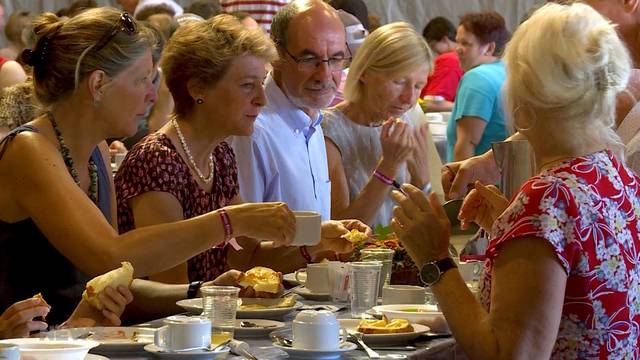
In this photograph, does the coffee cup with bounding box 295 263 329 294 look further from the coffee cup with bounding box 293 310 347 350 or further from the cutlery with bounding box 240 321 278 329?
the coffee cup with bounding box 293 310 347 350

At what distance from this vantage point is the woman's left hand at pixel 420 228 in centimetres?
254

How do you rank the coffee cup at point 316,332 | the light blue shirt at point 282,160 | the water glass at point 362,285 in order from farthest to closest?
the light blue shirt at point 282,160
the water glass at point 362,285
the coffee cup at point 316,332

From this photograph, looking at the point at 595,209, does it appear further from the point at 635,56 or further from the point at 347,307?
the point at 635,56

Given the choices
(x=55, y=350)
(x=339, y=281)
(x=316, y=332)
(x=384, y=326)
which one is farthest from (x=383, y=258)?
(x=55, y=350)

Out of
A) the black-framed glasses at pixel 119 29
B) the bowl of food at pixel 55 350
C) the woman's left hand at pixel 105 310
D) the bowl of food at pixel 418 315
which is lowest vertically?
the bowl of food at pixel 418 315

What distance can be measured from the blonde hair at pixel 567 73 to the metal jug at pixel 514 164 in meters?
0.78

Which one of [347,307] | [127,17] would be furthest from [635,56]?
[127,17]

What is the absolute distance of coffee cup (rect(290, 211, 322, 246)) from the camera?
9.91 feet

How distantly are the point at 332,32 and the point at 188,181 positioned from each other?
1109 millimetres

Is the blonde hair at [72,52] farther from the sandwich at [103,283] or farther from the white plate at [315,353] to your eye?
the white plate at [315,353]

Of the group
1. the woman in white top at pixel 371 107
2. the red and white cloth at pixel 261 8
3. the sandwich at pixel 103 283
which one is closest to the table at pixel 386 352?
the sandwich at pixel 103 283

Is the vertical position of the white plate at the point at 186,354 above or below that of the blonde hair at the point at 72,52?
below

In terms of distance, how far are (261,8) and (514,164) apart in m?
5.23

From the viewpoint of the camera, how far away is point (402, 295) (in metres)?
3.01
